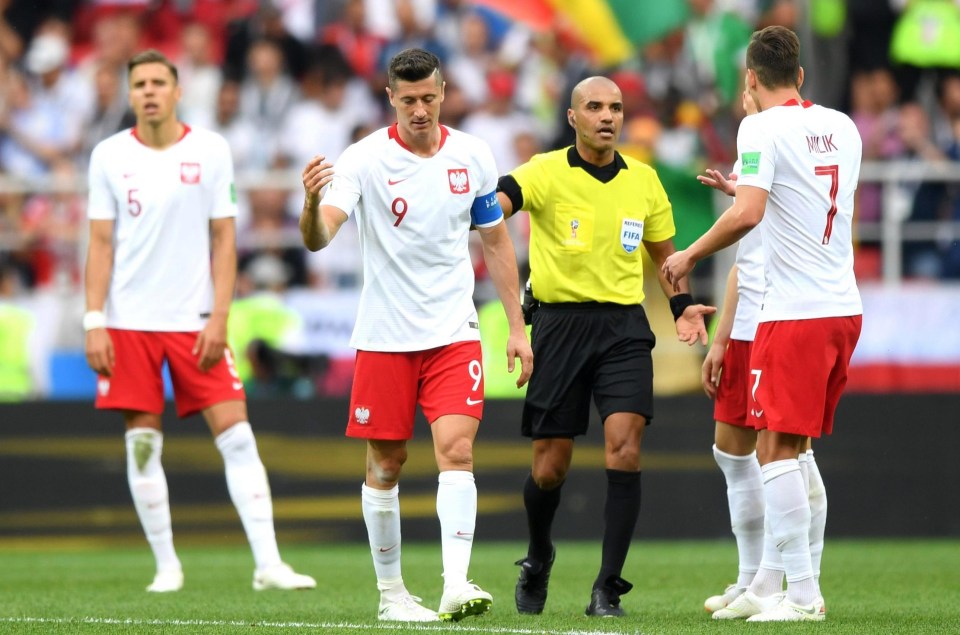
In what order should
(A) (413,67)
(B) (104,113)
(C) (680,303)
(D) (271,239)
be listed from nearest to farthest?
1. (A) (413,67)
2. (C) (680,303)
3. (D) (271,239)
4. (B) (104,113)

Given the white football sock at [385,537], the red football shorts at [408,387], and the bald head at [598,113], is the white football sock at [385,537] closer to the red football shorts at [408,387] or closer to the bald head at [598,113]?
the red football shorts at [408,387]

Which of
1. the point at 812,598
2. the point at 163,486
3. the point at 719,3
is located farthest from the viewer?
the point at 719,3

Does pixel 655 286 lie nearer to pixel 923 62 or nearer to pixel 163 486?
pixel 923 62

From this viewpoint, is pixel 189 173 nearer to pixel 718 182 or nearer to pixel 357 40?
pixel 718 182

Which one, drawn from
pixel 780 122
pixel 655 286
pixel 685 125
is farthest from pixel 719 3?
pixel 780 122

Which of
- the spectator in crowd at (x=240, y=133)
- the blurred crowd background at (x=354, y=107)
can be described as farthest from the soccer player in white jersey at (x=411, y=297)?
the spectator in crowd at (x=240, y=133)

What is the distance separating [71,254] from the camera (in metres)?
12.1

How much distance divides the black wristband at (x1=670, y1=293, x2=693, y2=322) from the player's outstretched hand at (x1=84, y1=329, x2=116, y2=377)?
3.03 metres

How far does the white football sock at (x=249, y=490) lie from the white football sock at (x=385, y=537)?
1.65 metres

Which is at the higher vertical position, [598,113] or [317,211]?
[598,113]

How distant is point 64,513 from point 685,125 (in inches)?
232

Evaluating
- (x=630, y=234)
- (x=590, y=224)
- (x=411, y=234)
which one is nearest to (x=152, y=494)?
(x=411, y=234)

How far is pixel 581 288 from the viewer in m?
7.16

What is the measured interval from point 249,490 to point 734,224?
332 centimetres
